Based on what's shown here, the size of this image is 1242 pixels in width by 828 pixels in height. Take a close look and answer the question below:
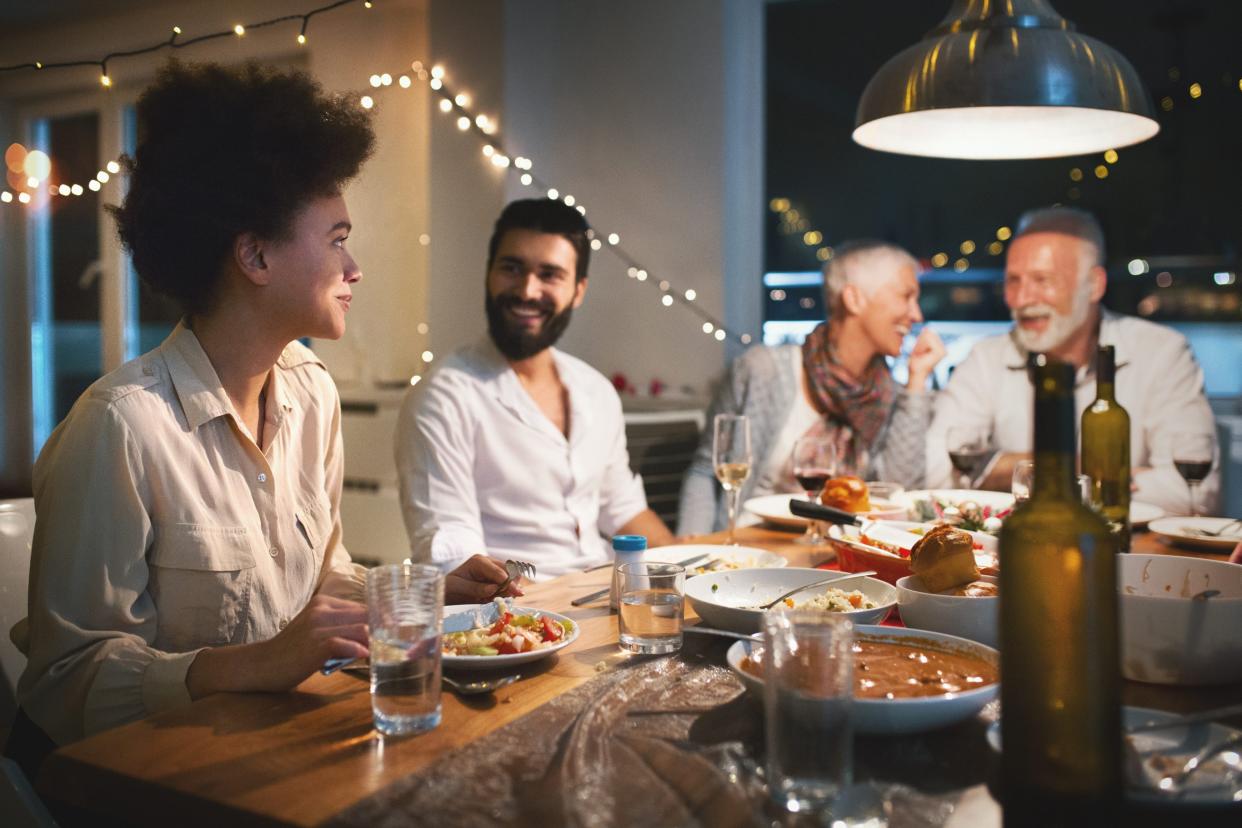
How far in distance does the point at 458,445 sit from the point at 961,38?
4.36ft

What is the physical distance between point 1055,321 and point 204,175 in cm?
286

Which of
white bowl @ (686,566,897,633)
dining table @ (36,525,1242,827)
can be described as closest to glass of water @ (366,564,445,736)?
dining table @ (36,525,1242,827)

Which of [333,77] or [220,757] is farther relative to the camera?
[333,77]

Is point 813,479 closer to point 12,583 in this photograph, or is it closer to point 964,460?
point 964,460

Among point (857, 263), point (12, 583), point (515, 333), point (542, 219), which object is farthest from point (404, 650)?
point (857, 263)

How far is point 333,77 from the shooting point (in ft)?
12.3

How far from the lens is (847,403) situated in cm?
333

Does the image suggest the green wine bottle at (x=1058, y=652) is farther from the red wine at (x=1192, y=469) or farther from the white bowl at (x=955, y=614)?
the red wine at (x=1192, y=469)

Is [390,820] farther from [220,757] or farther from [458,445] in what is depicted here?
[458,445]

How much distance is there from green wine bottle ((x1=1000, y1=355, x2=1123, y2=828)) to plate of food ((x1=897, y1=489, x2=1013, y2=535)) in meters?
1.08

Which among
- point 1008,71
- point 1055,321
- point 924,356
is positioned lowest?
point 924,356

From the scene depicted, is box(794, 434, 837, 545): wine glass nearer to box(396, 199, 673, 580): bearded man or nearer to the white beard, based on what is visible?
box(396, 199, 673, 580): bearded man

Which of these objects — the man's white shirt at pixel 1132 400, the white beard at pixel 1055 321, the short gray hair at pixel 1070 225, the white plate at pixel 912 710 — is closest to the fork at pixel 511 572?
the white plate at pixel 912 710

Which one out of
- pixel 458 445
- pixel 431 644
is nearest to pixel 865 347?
pixel 458 445
